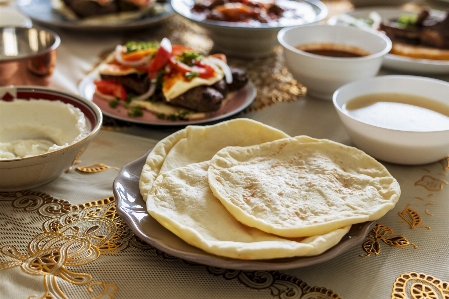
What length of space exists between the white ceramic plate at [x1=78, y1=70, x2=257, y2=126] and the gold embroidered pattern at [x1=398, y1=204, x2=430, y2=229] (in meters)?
0.92

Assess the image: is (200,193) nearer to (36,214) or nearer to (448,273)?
(36,214)

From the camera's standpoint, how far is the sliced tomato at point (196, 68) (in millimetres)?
2436

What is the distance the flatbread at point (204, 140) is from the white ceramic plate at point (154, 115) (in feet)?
1.16

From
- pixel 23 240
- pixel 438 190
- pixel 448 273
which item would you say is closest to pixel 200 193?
pixel 23 240

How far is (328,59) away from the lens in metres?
2.52

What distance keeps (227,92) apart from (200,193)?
3.65 ft

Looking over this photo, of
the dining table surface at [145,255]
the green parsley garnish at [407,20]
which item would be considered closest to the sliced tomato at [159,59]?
the dining table surface at [145,255]

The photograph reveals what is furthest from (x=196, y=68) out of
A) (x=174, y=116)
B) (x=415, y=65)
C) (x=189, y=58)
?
(x=415, y=65)

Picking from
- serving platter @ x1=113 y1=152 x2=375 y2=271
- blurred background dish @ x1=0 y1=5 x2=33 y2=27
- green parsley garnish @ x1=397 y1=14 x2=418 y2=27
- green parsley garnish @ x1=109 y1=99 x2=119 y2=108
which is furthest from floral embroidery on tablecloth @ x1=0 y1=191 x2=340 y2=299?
green parsley garnish @ x1=397 y1=14 x2=418 y2=27

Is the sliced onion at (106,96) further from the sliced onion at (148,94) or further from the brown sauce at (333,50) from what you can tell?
the brown sauce at (333,50)

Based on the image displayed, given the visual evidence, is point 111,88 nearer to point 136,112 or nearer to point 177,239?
point 136,112

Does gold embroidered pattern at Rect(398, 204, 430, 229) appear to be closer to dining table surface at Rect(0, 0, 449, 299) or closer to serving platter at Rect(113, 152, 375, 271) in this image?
dining table surface at Rect(0, 0, 449, 299)

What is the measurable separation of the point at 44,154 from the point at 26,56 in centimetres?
90

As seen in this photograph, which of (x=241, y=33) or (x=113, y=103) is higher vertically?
(x=241, y=33)
